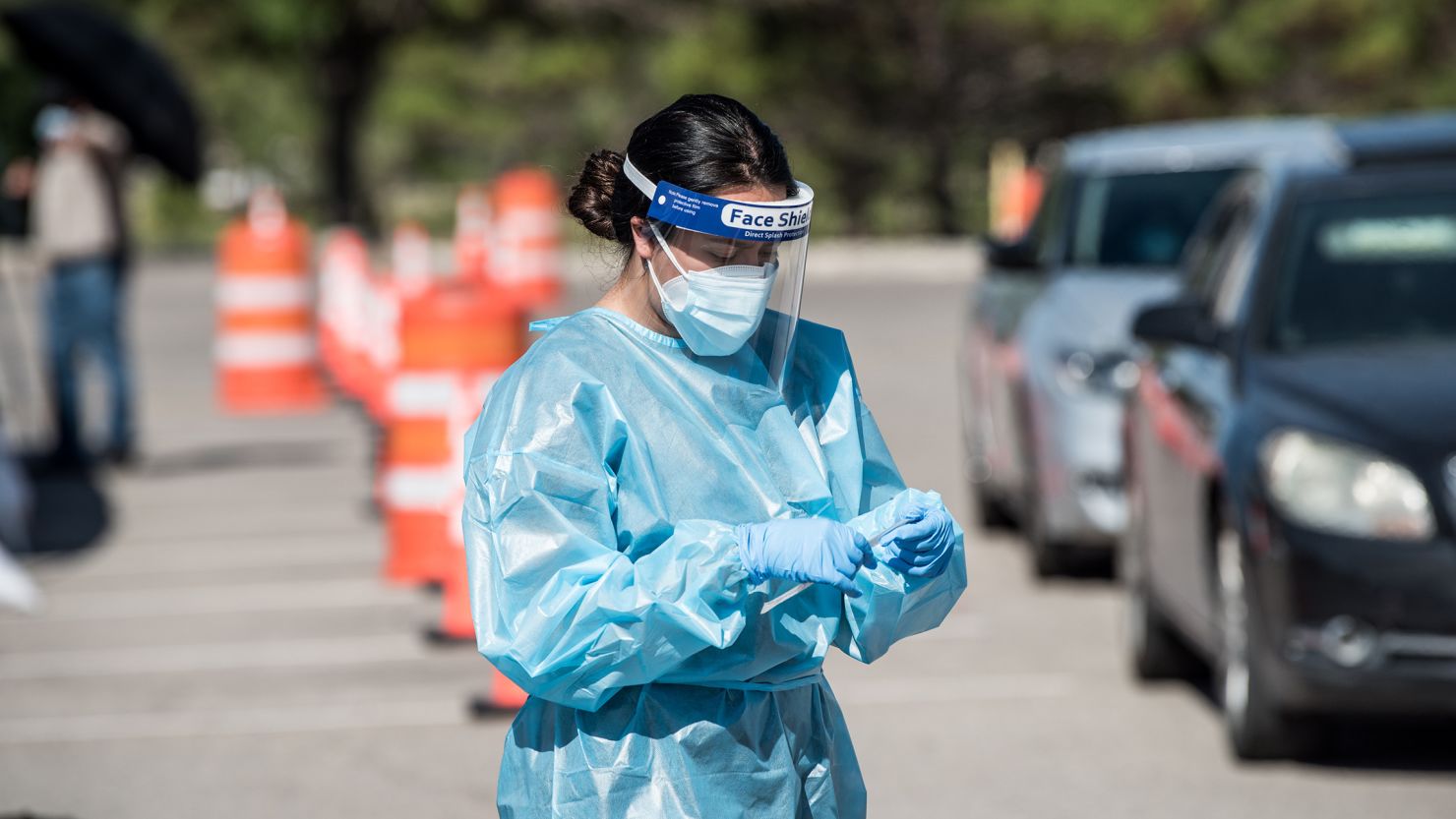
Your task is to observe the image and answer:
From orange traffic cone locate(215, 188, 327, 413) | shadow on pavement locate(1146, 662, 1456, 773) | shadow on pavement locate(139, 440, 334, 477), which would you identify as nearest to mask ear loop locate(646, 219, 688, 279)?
shadow on pavement locate(1146, 662, 1456, 773)

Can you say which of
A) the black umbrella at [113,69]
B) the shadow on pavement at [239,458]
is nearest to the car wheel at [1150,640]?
the shadow on pavement at [239,458]

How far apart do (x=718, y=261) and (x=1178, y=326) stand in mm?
4399

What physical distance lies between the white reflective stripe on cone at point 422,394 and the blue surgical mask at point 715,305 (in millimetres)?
6397

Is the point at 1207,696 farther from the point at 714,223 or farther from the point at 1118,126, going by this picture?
the point at 1118,126

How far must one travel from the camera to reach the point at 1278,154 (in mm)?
7992

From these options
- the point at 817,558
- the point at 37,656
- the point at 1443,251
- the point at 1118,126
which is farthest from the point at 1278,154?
the point at 1118,126

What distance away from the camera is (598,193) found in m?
3.30

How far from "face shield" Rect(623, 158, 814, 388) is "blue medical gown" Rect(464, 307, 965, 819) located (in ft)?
0.20

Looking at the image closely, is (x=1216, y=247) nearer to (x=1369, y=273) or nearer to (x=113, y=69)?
(x=1369, y=273)

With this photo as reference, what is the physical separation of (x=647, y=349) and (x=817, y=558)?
41cm

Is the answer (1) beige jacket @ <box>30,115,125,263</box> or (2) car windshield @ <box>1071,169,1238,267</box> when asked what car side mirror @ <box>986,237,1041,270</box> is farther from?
(1) beige jacket @ <box>30,115,125,263</box>

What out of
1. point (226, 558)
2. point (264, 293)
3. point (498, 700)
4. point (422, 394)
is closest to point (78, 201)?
point (264, 293)

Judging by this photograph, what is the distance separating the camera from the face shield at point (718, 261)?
3105 mm

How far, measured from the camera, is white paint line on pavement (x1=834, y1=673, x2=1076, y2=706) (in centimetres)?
780
